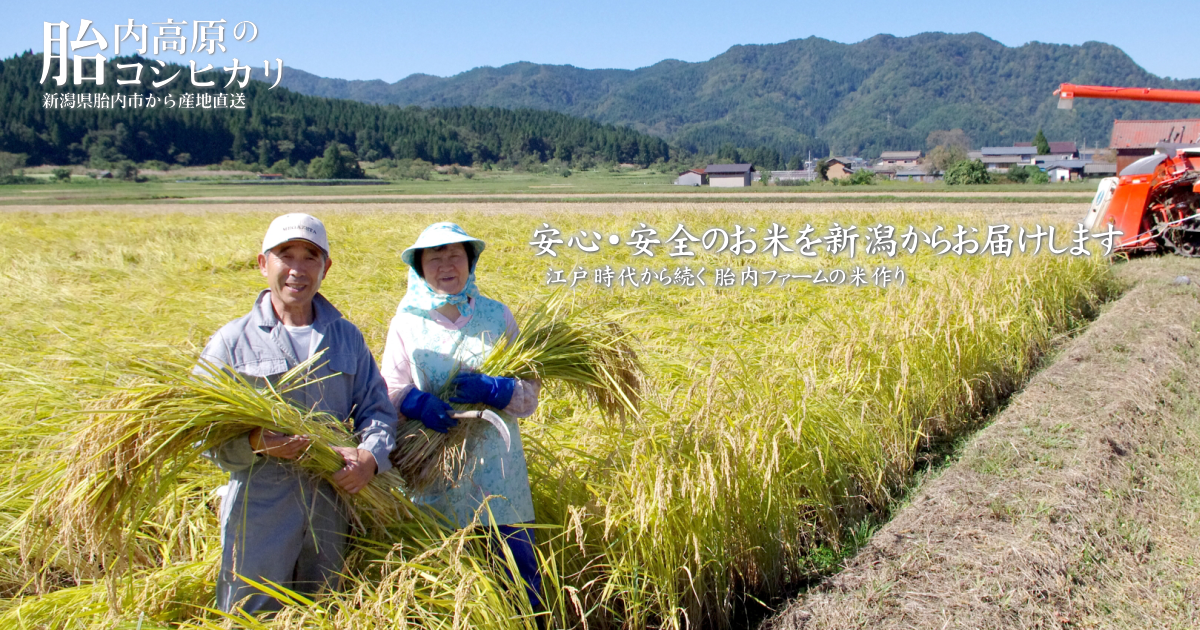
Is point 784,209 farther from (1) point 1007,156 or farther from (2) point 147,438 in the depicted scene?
(1) point 1007,156

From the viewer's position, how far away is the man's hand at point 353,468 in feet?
6.19

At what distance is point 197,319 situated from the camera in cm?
516

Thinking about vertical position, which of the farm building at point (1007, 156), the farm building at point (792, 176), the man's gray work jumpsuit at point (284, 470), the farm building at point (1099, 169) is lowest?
the man's gray work jumpsuit at point (284, 470)

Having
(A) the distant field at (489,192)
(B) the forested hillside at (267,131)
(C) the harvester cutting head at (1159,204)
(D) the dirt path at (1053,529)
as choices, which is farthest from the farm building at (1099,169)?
(D) the dirt path at (1053,529)

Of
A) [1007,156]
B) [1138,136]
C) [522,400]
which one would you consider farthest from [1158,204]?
[1007,156]

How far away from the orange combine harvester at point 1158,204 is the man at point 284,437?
32.5ft

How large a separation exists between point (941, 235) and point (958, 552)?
851 cm

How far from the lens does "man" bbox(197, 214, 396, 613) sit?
72.2 inches

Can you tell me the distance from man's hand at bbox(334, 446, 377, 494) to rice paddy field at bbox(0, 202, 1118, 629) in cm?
24

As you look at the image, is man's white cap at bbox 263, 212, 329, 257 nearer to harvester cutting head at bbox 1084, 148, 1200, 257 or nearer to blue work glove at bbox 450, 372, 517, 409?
blue work glove at bbox 450, 372, 517, 409

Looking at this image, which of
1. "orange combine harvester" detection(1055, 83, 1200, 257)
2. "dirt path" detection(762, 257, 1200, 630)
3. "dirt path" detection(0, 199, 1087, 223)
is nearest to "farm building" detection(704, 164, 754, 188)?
"dirt path" detection(0, 199, 1087, 223)

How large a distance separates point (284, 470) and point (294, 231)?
1.96ft

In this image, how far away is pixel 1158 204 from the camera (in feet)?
30.5

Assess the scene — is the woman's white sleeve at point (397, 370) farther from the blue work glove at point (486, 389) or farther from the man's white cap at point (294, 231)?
the man's white cap at point (294, 231)
